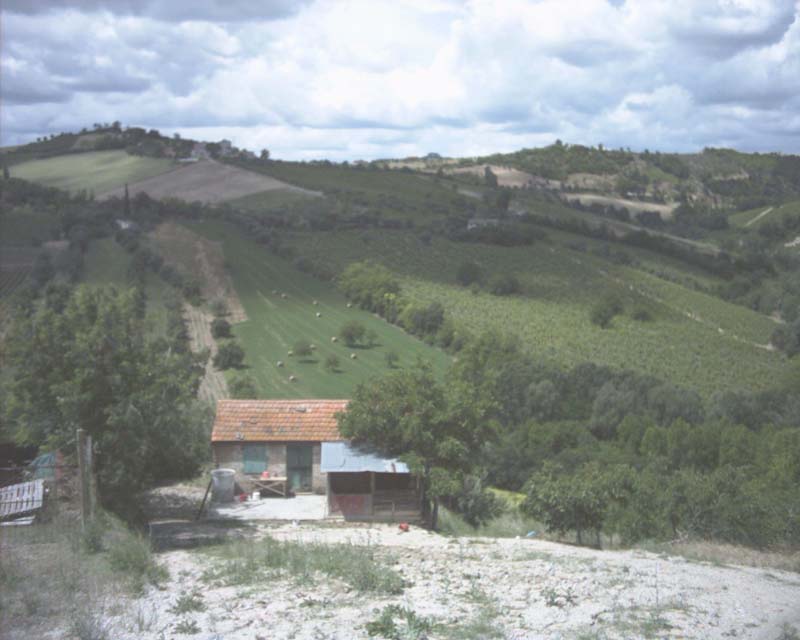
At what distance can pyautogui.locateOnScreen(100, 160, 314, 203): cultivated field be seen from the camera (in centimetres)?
10262

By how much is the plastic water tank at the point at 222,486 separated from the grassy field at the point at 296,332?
A: 71.2 feet

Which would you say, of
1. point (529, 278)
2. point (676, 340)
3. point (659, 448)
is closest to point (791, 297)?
point (659, 448)

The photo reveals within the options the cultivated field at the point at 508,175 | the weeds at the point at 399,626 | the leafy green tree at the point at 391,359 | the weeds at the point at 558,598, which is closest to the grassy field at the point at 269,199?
the leafy green tree at the point at 391,359

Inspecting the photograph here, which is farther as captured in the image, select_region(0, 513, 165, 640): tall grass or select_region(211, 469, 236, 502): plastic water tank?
select_region(211, 469, 236, 502): plastic water tank

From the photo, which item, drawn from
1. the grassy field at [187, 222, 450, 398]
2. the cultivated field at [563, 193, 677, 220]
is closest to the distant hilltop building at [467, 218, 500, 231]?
the grassy field at [187, 222, 450, 398]

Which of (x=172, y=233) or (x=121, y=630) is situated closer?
(x=121, y=630)

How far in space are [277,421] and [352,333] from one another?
35.9 metres

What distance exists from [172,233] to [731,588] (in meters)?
79.6

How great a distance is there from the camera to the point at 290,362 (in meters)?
55.2

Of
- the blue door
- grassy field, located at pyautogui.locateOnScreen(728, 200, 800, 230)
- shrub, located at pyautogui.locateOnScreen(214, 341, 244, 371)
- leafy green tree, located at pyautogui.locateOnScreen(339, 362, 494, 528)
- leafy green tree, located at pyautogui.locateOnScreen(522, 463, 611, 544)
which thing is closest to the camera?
leafy green tree, located at pyautogui.locateOnScreen(522, 463, 611, 544)

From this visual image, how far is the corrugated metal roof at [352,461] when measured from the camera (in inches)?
824

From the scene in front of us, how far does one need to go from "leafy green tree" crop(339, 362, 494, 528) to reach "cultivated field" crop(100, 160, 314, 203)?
83410 mm

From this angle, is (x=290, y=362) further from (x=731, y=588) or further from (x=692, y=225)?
(x=692, y=225)

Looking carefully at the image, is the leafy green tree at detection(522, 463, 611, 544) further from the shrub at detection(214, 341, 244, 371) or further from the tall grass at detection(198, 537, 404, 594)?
the shrub at detection(214, 341, 244, 371)
